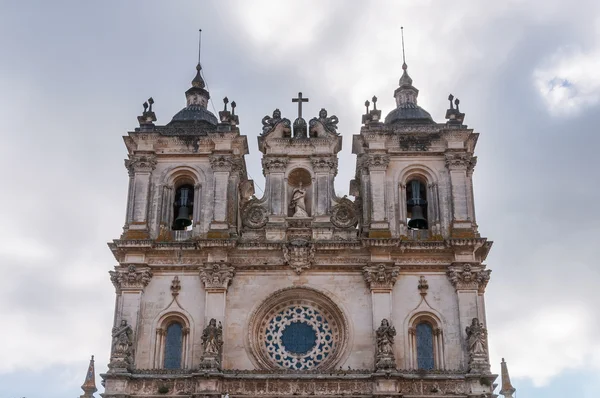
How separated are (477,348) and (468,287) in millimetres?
2371

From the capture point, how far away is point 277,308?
1180 inches

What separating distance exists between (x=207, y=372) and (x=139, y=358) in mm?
2837

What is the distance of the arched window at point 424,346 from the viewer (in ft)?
94.4

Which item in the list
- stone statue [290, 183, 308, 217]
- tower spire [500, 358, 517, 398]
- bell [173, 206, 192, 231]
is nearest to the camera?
tower spire [500, 358, 517, 398]

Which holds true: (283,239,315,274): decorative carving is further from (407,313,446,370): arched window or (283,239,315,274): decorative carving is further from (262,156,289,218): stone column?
(407,313,446,370): arched window

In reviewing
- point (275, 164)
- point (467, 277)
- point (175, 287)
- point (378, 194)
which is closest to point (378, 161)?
point (378, 194)

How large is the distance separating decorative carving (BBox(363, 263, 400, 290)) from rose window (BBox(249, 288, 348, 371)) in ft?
5.14

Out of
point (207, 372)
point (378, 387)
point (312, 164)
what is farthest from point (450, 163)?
point (207, 372)

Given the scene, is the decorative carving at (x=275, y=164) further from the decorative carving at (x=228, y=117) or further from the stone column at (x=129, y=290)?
the stone column at (x=129, y=290)

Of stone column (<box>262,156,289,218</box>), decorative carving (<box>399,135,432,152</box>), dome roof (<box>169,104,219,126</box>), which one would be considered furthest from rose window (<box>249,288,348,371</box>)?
dome roof (<box>169,104,219,126</box>)

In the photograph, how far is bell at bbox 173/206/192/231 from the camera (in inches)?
1272

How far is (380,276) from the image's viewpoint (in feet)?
96.8

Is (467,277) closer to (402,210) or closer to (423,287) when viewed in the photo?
(423,287)

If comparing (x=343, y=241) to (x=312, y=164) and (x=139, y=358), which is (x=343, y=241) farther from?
(x=139, y=358)
